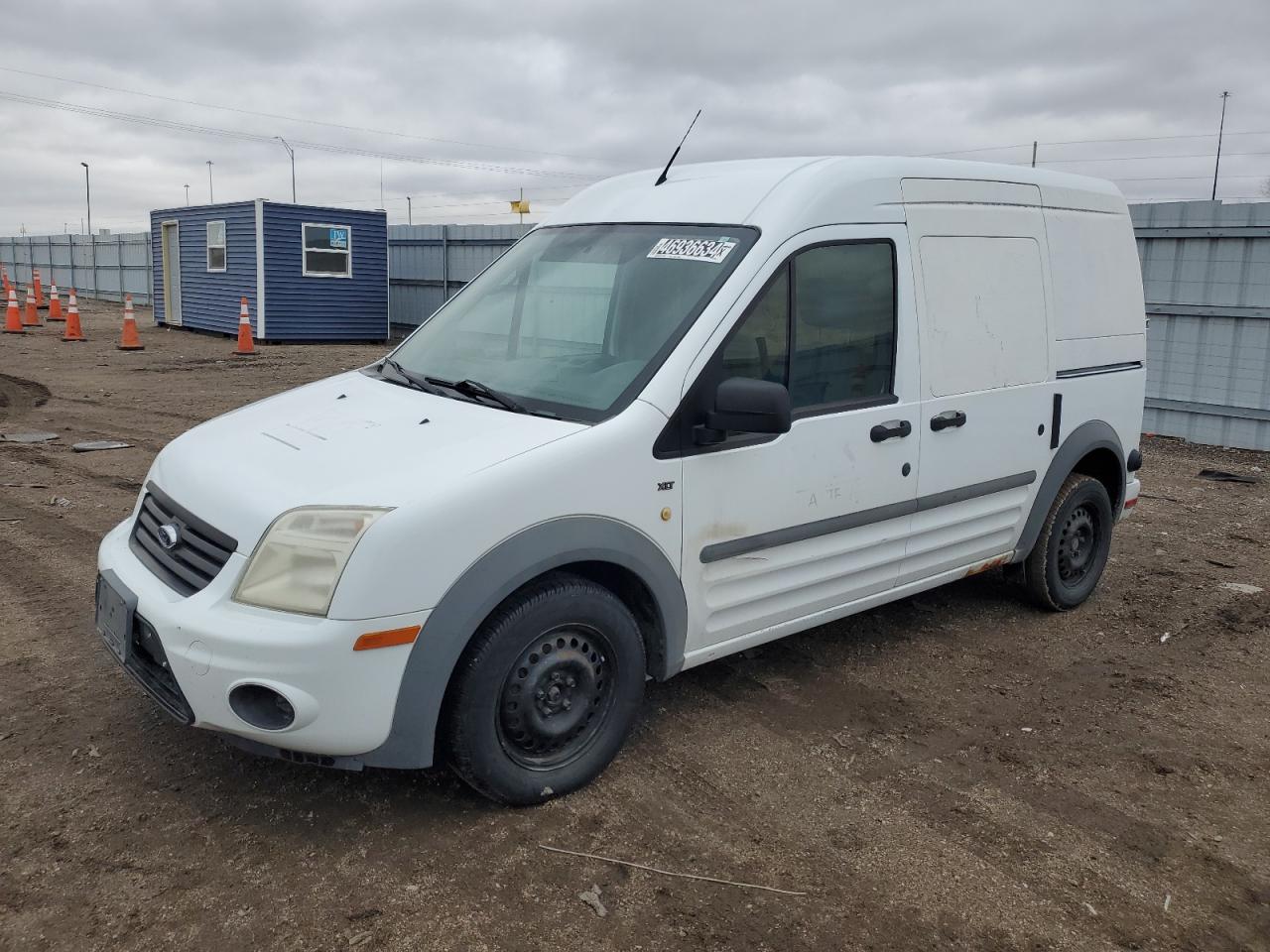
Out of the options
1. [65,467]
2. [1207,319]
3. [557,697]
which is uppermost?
[1207,319]

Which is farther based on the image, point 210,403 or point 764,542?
point 210,403

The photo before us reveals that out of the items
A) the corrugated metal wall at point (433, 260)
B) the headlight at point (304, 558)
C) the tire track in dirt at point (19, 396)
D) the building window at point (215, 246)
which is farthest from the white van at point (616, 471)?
the building window at point (215, 246)

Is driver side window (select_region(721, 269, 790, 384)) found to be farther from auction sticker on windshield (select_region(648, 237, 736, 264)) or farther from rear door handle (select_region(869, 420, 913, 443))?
rear door handle (select_region(869, 420, 913, 443))

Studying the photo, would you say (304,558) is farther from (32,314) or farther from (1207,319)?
(32,314)

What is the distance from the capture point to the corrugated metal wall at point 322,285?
66.5 ft

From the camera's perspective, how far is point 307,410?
3922mm

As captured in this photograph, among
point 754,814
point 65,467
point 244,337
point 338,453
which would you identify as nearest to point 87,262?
point 244,337

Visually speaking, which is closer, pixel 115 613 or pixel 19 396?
pixel 115 613

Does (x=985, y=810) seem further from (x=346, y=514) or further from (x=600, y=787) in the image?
(x=346, y=514)

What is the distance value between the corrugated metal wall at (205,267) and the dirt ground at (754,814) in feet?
53.5

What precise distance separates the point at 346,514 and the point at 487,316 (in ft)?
5.18

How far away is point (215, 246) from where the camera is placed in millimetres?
21656

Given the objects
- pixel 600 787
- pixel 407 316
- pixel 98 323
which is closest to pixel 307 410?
pixel 600 787

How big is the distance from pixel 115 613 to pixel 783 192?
8.94 feet
